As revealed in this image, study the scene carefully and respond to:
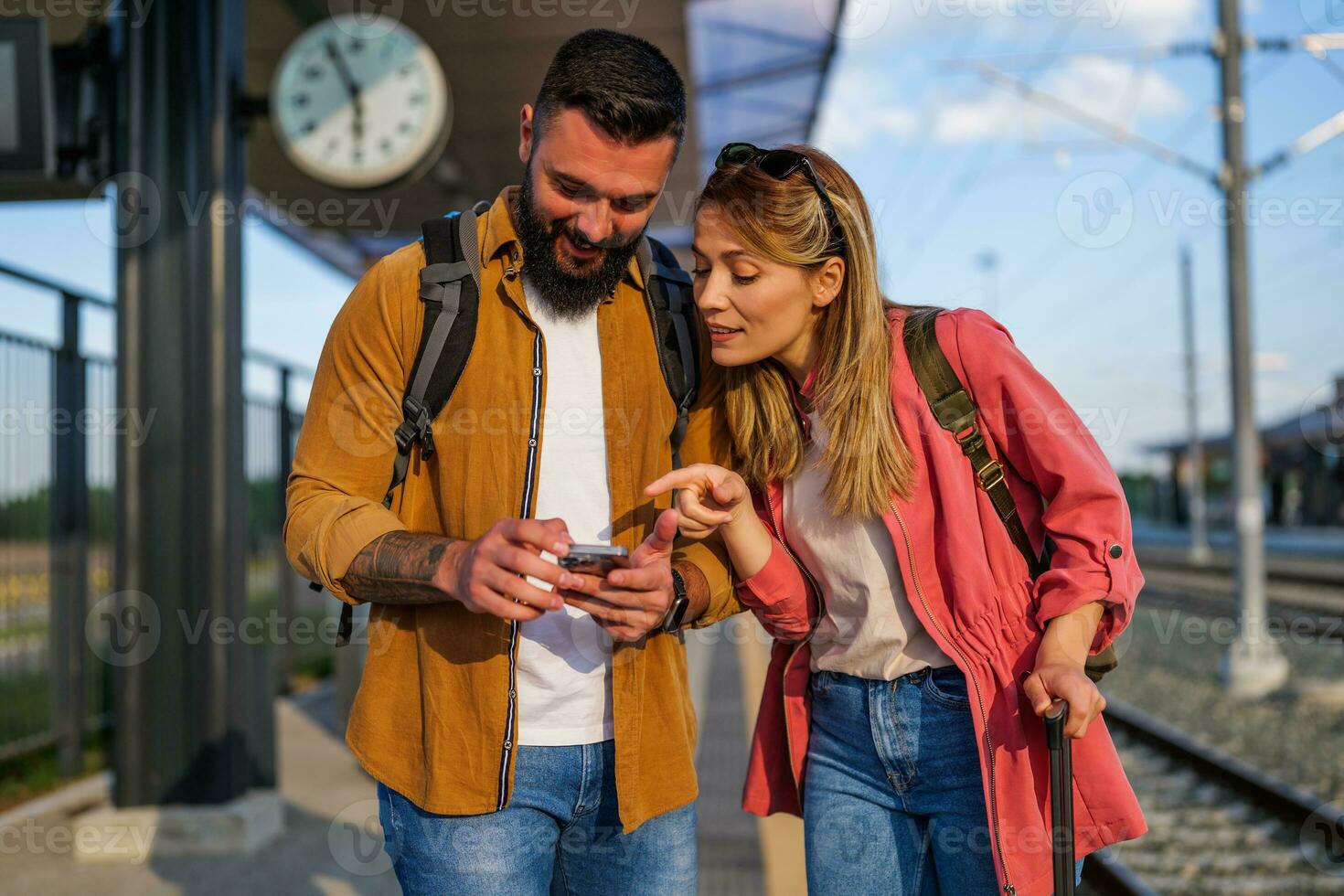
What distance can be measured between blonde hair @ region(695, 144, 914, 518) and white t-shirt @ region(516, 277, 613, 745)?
1.28 ft

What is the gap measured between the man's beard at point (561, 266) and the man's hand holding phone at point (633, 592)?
1.75 ft

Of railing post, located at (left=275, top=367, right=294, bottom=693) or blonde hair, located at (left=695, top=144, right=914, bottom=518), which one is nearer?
blonde hair, located at (left=695, top=144, right=914, bottom=518)

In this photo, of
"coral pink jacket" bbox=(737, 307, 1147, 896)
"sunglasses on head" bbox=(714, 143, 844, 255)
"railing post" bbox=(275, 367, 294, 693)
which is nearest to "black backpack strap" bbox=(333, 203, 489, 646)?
"sunglasses on head" bbox=(714, 143, 844, 255)

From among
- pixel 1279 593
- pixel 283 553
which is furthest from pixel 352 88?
pixel 1279 593

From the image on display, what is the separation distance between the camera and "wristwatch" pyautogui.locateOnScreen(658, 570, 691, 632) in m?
2.28

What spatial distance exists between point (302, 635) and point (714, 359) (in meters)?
7.53

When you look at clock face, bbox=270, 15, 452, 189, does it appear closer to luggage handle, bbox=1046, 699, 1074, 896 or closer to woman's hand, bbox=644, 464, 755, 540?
woman's hand, bbox=644, 464, 755, 540

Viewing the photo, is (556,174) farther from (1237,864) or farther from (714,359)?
(1237,864)

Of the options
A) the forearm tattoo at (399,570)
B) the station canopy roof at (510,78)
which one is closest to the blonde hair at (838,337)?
the forearm tattoo at (399,570)

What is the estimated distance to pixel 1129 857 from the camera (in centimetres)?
589

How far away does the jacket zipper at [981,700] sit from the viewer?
216cm

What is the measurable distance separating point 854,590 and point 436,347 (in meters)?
0.97

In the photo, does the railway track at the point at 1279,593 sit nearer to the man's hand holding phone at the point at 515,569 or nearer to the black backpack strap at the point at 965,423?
the black backpack strap at the point at 965,423

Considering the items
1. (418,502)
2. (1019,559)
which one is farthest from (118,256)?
(1019,559)
